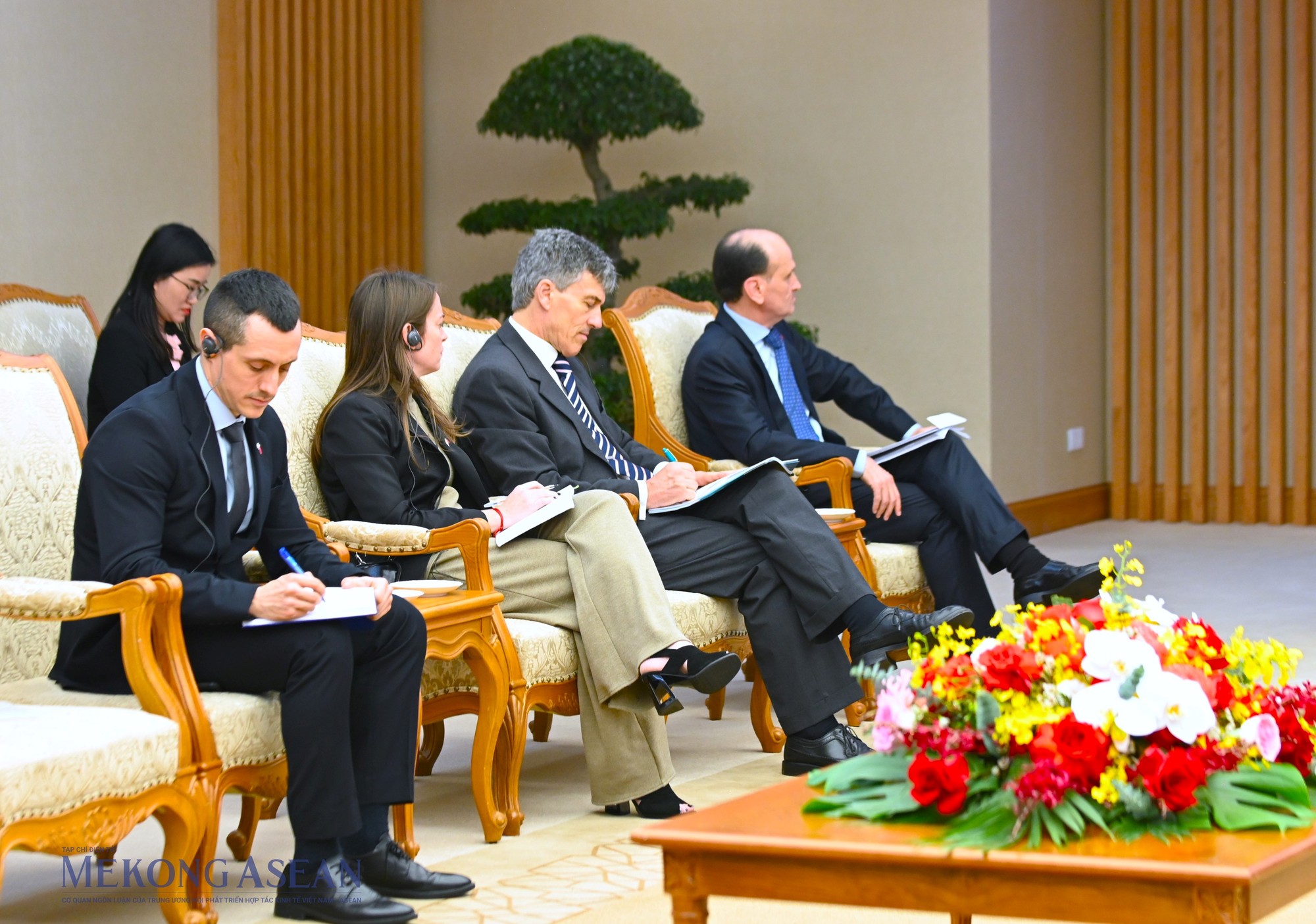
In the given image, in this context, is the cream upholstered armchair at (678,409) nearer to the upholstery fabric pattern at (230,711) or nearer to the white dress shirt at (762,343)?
the white dress shirt at (762,343)

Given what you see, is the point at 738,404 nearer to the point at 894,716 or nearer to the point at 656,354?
the point at 656,354

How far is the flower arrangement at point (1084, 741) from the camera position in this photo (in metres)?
1.77

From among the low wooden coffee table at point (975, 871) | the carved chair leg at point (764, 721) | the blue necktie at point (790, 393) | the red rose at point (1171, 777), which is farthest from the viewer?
the blue necktie at point (790, 393)

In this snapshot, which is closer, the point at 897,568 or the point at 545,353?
the point at 545,353

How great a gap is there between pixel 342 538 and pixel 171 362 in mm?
1088

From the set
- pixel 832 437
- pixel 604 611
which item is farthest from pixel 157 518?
pixel 832 437

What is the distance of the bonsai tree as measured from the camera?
257 inches

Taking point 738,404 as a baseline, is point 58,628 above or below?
below

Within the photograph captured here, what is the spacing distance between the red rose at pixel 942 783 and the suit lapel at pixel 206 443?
4.46 ft

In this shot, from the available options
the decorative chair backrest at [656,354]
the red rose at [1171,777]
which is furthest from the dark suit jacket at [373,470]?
the red rose at [1171,777]

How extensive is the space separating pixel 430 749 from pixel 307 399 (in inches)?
34.7

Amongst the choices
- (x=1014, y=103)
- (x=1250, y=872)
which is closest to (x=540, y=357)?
(x=1250, y=872)

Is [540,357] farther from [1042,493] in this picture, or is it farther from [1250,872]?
[1042,493]

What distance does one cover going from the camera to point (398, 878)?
262cm
